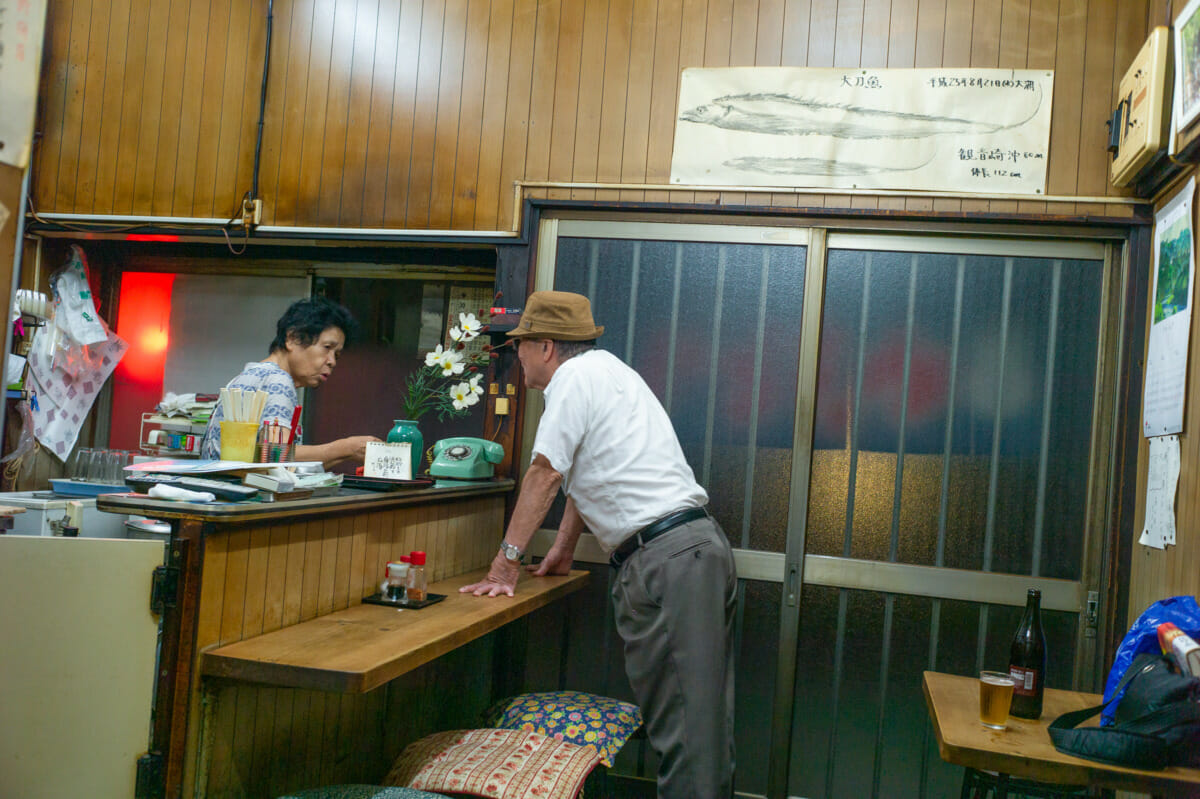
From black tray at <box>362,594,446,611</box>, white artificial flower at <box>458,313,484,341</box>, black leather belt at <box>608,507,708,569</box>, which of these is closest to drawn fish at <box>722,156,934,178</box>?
white artificial flower at <box>458,313,484,341</box>

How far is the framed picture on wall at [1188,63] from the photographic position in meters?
2.56

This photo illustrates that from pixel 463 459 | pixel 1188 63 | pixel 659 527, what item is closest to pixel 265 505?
pixel 659 527

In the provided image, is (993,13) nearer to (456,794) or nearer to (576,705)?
(576,705)

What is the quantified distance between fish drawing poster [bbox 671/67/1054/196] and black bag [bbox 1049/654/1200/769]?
2.00 meters

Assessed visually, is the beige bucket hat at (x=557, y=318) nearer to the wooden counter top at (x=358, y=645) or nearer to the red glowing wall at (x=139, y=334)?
the wooden counter top at (x=358, y=645)

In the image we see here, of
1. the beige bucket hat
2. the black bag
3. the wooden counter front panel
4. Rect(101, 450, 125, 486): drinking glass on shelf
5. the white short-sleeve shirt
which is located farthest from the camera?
Rect(101, 450, 125, 486): drinking glass on shelf

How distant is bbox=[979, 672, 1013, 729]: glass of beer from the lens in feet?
6.44

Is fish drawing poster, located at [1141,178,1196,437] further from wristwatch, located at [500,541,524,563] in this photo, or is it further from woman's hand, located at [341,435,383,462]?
woman's hand, located at [341,435,383,462]

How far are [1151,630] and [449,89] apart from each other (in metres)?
3.02

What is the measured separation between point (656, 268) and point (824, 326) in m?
0.67

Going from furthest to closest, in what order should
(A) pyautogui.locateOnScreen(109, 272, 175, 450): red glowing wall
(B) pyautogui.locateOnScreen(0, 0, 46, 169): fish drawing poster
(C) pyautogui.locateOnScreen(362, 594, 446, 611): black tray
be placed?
1. (A) pyautogui.locateOnScreen(109, 272, 175, 450): red glowing wall
2. (C) pyautogui.locateOnScreen(362, 594, 446, 611): black tray
3. (B) pyautogui.locateOnScreen(0, 0, 46, 169): fish drawing poster

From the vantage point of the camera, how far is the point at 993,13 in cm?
333

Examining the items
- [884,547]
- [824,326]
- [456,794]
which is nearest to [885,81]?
[824,326]

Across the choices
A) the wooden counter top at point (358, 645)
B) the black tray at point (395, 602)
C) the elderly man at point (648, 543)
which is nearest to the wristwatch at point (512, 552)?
the elderly man at point (648, 543)
